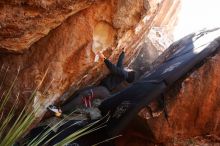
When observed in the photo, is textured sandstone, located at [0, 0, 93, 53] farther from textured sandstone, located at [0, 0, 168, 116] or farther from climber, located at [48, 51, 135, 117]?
climber, located at [48, 51, 135, 117]

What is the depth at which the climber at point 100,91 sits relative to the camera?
687 cm

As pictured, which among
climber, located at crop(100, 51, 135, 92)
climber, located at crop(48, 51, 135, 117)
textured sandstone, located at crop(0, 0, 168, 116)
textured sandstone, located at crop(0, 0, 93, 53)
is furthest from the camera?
climber, located at crop(100, 51, 135, 92)

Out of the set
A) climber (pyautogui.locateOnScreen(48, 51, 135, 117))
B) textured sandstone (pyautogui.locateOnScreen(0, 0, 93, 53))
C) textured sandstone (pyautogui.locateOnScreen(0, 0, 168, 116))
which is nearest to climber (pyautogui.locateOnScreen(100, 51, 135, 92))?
climber (pyautogui.locateOnScreen(48, 51, 135, 117))

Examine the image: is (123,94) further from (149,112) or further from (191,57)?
(191,57)

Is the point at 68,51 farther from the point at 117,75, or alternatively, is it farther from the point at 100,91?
the point at 117,75

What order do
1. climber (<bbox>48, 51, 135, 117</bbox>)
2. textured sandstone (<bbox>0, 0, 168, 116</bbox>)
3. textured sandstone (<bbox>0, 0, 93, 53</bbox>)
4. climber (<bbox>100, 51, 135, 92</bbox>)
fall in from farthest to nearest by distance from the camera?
1. climber (<bbox>100, 51, 135, 92</bbox>)
2. climber (<bbox>48, 51, 135, 117</bbox>)
3. textured sandstone (<bbox>0, 0, 168, 116</bbox>)
4. textured sandstone (<bbox>0, 0, 93, 53</bbox>)

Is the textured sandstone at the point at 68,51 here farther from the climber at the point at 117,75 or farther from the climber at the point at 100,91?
the climber at the point at 117,75

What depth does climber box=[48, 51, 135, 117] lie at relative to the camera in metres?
6.87

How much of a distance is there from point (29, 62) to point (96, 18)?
1729 millimetres

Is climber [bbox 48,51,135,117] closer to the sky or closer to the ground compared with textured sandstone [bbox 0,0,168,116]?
closer to the ground

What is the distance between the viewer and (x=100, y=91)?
7516 mm

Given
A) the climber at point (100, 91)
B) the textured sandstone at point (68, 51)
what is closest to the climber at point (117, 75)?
the climber at point (100, 91)

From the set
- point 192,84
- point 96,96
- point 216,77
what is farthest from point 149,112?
point 96,96

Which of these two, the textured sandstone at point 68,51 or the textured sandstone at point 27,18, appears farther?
the textured sandstone at point 68,51
